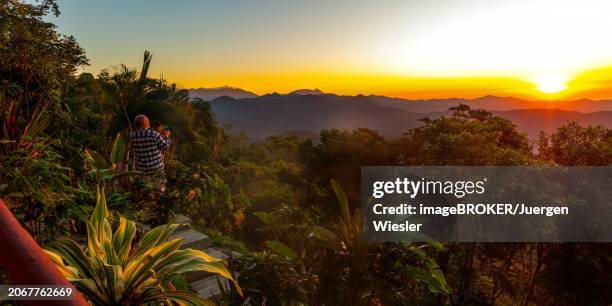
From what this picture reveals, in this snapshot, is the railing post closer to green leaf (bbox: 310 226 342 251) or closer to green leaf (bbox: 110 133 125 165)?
green leaf (bbox: 310 226 342 251)

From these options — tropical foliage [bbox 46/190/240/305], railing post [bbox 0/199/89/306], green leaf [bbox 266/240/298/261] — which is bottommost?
green leaf [bbox 266/240/298/261]

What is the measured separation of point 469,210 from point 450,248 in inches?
60.2

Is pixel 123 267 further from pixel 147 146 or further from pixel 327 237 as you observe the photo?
pixel 147 146

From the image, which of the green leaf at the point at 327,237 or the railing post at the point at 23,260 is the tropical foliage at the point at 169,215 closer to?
the green leaf at the point at 327,237

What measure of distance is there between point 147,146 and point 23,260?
497 centimetres

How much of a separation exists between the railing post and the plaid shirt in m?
4.87

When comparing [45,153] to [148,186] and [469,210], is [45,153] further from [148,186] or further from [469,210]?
[469,210]

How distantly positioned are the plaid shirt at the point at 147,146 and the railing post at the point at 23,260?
16.0 ft

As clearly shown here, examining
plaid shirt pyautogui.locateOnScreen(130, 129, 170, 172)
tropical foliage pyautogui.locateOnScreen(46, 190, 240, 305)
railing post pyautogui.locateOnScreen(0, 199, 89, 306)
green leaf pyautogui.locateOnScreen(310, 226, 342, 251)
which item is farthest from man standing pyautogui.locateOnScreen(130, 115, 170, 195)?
railing post pyautogui.locateOnScreen(0, 199, 89, 306)

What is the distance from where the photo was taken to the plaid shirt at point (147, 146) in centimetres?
515

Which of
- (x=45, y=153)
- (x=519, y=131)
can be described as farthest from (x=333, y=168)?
(x=45, y=153)

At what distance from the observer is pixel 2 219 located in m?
0.55

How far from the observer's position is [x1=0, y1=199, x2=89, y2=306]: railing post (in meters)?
0.53

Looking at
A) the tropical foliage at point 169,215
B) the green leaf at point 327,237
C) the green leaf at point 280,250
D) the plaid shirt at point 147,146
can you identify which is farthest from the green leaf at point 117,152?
the green leaf at point 327,237
